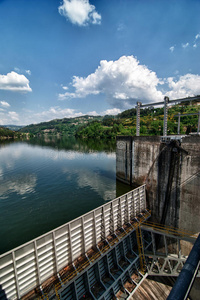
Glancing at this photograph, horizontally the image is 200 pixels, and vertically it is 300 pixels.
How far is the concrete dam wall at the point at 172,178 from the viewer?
39.2 ft

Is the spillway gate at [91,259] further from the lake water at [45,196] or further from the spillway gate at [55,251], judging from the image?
the lake water at [45,196]

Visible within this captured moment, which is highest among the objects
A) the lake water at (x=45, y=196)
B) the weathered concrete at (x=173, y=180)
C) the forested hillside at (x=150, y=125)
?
the forested hillside at (x=150, y=125)

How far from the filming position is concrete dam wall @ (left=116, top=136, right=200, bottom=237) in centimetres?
1194

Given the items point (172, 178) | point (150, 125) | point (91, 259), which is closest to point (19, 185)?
point (91, 259)

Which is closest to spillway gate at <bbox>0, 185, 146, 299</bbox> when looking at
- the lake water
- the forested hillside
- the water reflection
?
the lake water

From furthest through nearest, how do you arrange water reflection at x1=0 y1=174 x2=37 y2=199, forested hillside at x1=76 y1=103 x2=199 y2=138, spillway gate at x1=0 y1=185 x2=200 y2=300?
1. forested hillside at x1=76 y1=103 x2=199 y2=138
2. water reflection at x1=0 y1=174 x2=37 y2=199
3. spillway gate at x1=0 y1=185 x2=200 y2=300

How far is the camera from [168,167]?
13.6 metres

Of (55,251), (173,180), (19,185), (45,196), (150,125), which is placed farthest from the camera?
(150,125)

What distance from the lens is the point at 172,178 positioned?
518 inches

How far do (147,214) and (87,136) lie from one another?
12084cm

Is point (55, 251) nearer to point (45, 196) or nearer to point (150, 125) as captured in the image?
point (45, 196)

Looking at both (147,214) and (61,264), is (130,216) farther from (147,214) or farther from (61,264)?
(61,264)

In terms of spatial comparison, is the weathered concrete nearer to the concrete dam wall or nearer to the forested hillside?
the concrete dam wall

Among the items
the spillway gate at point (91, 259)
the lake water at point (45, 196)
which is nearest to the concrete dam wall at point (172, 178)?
the spillway gate at point (91, 259)
